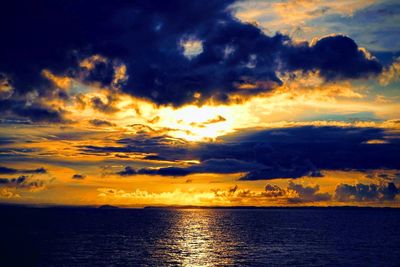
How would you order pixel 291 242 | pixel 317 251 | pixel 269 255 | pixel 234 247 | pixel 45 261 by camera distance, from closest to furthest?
pixel 45 261 → pixel 269 255 → pixel 317 251 → pixel 234 247 → pixel 291 242

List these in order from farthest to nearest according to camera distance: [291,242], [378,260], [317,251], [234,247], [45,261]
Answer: [291,242]
[234,247]
[317,251]
[378,260]
[45,261]

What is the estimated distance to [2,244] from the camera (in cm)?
13150

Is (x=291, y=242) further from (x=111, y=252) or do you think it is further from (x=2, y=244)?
(x=2, y=244)

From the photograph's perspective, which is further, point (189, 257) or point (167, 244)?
point (167, 244)

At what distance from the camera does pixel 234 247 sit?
140m

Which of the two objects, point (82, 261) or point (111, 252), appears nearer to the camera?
point (82, 261)

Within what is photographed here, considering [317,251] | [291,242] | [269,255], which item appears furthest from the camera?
[291,242]

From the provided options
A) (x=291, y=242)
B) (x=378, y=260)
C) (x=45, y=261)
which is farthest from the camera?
(x=291, y=242)

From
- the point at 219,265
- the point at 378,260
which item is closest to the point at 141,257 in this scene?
the point at 219,265

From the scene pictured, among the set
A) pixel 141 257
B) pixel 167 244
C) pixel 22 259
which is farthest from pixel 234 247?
pixel 22 259

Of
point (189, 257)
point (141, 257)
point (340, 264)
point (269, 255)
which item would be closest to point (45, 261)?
point (141, 257)

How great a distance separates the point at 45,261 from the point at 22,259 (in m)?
6.34

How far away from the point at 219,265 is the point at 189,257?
15.4 metres

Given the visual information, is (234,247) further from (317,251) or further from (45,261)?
(45,261)
